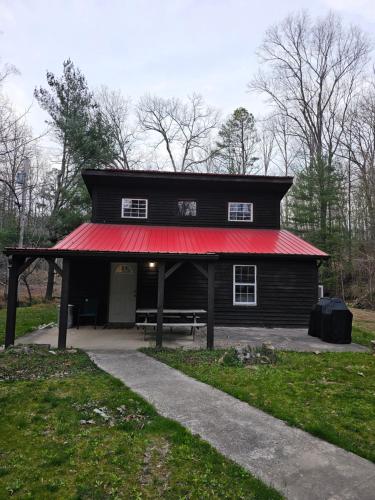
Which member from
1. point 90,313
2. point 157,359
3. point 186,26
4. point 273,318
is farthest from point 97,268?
point 186,26

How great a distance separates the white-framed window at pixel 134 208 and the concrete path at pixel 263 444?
326 inches

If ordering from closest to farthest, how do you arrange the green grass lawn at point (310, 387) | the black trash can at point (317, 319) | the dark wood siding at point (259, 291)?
1. the green grass lawn at point (310, 387)
2. the black trash can at point (317, 319)
3. the dark wood siding at point (259, 291)

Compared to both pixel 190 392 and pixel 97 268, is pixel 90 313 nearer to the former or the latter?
pixel 97 268

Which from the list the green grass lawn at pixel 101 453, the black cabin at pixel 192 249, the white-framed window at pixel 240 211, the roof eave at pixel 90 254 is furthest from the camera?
the white-framed window at pixel 240 211

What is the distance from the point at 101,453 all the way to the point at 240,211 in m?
11.2

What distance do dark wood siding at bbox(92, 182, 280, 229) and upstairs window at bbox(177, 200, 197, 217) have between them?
136 millimetres

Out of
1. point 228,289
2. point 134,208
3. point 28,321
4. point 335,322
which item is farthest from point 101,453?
point 134,208

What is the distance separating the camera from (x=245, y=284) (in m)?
11.2

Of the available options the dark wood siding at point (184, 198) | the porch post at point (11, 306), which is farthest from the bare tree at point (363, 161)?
the porch post at point (11, 306)

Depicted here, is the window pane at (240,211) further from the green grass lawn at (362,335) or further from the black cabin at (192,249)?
the green grass lawn at (362,335)

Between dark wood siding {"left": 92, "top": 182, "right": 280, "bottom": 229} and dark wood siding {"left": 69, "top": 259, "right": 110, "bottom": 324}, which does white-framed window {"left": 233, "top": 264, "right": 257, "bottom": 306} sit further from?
dark wood siding {"left": 69, "top": 259, "right": 110, "bottom": 324}

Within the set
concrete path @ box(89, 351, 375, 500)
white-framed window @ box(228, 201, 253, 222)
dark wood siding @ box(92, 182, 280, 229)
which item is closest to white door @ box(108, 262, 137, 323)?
dark wood siding @ box(92, 182, 280, 229)

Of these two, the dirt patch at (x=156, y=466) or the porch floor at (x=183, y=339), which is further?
the porch floor at (x=183, y=339)

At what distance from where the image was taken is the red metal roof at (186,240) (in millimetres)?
9898
